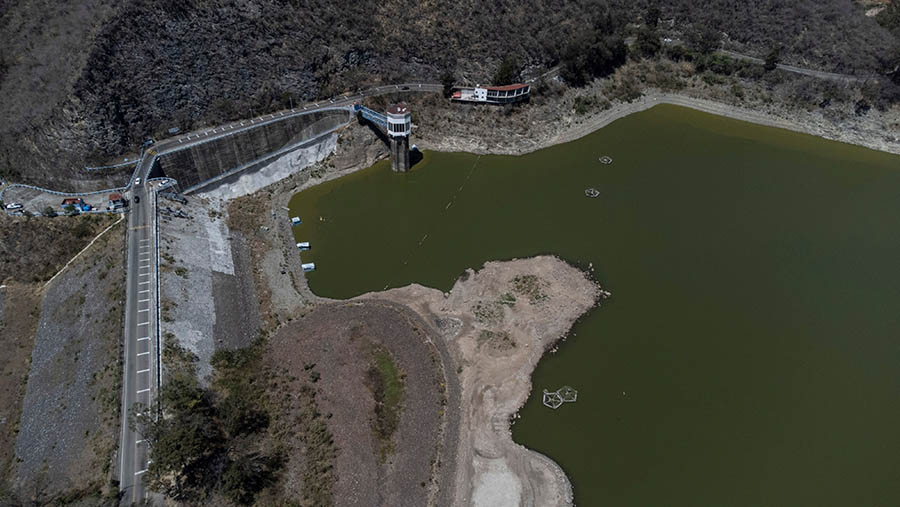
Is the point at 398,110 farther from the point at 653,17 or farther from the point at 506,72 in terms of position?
the point at 653,17

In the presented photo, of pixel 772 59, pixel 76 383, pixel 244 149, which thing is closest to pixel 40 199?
pixel 244 149

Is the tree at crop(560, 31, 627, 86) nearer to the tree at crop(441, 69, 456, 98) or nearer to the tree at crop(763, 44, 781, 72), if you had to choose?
the tree at crop(441, 69, 456, 98)

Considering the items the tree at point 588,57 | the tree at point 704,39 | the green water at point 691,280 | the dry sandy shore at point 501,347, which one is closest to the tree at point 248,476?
the dry sandy shore at point 501,347

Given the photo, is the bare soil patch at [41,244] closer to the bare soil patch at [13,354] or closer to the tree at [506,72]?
the bare soil patch at [13,354]

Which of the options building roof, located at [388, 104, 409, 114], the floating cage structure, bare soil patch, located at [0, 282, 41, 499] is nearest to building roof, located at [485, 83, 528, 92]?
building roof, located at [388, 104, 409, 114]

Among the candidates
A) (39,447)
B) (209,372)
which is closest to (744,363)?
(209,372)

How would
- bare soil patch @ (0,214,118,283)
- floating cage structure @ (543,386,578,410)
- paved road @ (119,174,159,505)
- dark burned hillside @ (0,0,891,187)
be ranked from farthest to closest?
dark burned hillside @ (0,0,891,187) → bare soil patch @ (0,214,118,283) → floating cage structure @ (543,386,578,410) → paved road @ (119,174,159,505)
